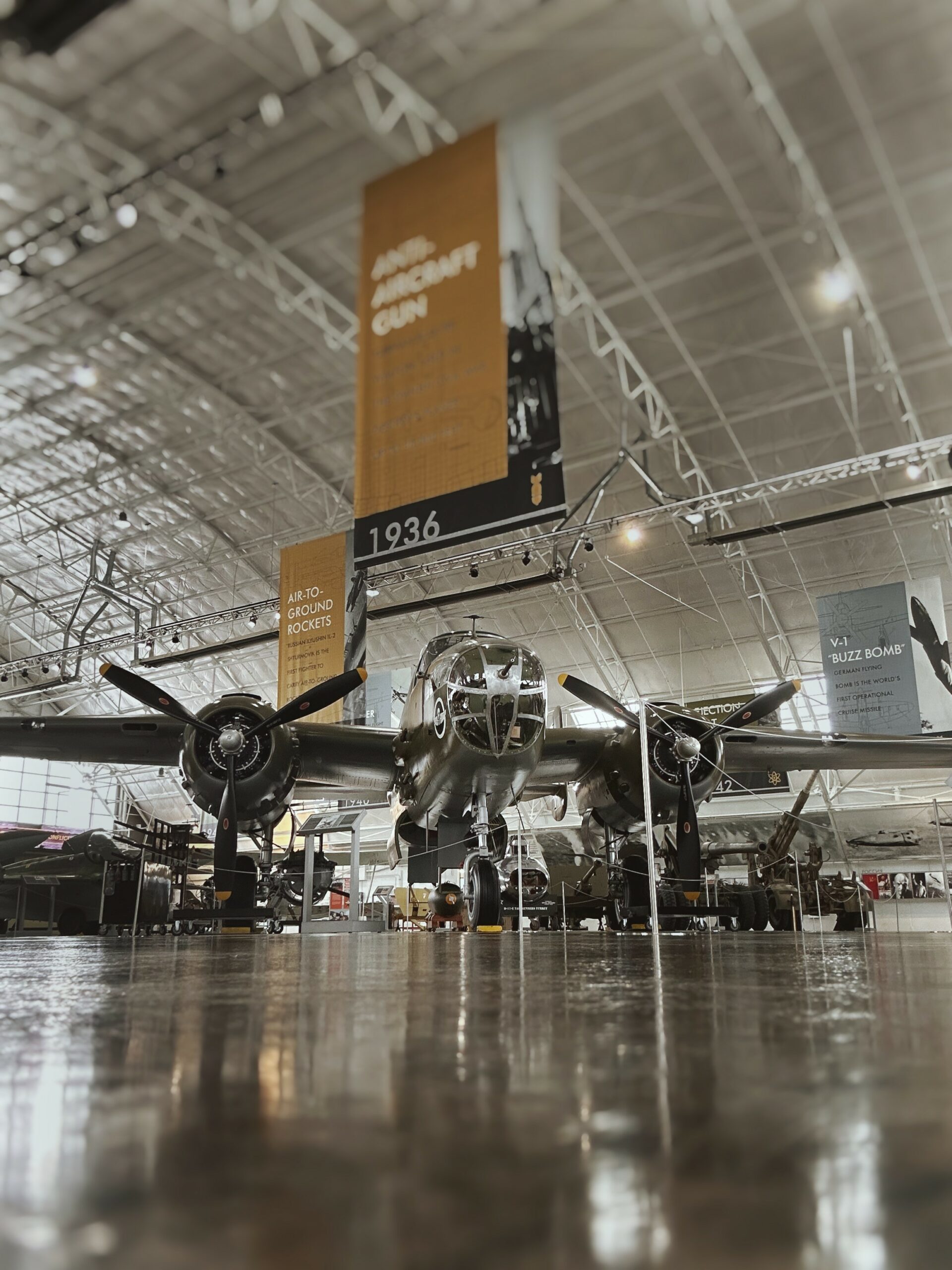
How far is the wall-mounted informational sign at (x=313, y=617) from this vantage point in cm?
1816

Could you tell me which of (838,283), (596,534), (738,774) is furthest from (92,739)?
(738,774)

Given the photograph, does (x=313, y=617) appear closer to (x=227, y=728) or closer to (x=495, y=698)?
(x=227, y=728)

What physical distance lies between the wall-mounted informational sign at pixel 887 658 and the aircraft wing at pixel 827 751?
3388mm

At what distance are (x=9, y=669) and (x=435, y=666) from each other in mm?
26775

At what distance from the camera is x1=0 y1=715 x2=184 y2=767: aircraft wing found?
528 inches

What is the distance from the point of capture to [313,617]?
18750 mm

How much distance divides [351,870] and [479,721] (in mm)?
6801

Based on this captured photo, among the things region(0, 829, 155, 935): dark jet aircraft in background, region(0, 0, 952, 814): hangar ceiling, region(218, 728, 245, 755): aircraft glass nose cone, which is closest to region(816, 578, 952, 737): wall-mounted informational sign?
region(0, 0, 952, 814): hangar ceiling

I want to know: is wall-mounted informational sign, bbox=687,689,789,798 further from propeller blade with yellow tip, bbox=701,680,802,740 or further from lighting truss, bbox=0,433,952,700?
propeller blade with yellow tip, bbox=701,680,802,740

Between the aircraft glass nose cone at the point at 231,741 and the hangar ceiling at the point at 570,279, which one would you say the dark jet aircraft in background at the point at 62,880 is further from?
the hangar ceiling at the point at 570,279

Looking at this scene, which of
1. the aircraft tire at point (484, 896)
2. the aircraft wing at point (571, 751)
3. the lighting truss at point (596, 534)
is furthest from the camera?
the lighting truss at point (596, 534)

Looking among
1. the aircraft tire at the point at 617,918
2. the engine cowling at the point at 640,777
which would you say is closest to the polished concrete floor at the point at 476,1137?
the engine cowling at the point at 640,777

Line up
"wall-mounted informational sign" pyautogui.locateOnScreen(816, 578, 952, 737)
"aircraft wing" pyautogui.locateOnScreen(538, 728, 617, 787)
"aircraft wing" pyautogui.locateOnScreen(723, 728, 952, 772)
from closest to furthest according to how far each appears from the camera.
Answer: "aircraft wing" pyautogui.locateOnScreen(538, 728, 617, 787)
"aircraft wing" pyautogui.locateOnScreen(723, 728, 952, 772)
"wall-mounted informational sign" pyautogui.locateOnScreen(816, 578, 952, 737)

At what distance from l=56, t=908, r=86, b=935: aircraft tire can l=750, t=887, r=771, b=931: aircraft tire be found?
1383cm
